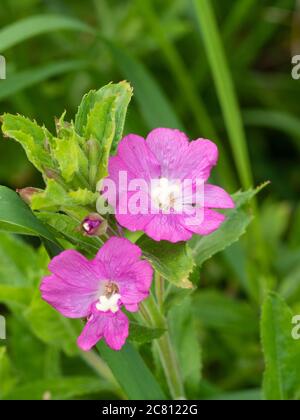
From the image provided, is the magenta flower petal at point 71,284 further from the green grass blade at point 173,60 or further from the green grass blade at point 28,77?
the green grass blade at point 173,60

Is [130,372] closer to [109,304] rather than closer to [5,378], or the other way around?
[109,304]

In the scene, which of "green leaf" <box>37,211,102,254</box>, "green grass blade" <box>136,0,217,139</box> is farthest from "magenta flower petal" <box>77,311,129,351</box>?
"green grass blade" <box>136,0,217,139</box>

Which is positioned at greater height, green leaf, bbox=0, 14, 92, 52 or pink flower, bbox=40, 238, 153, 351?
green leaf, bbox=0, 14, 92, 52

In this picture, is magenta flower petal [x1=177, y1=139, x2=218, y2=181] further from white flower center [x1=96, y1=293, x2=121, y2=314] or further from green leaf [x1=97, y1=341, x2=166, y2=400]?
green leaf [x1=97, y1=341, x2=166, y2=400]

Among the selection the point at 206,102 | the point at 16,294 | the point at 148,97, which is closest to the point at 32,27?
the point at 148,97
